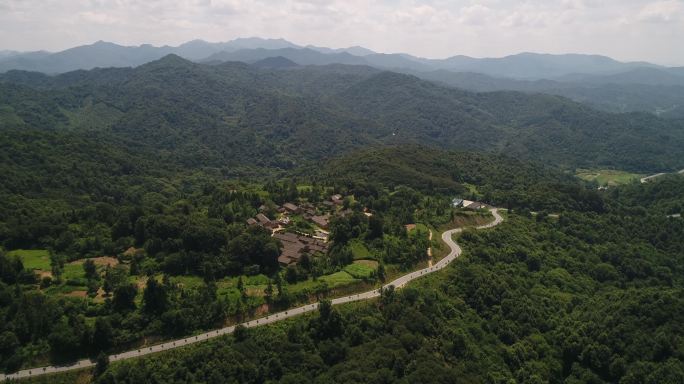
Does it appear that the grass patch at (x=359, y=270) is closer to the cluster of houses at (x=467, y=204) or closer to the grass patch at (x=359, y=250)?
the grass patch at (x=359, y=250)

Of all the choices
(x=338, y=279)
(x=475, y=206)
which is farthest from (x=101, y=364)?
(x=475, y=206)

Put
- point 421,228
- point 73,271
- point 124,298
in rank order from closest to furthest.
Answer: point 124,298 → point 73,271 → point 421,228

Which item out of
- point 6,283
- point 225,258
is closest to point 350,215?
point 225,258

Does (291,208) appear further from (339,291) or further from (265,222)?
(339,291)

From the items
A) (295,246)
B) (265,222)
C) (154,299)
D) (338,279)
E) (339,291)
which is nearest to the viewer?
(154,299)

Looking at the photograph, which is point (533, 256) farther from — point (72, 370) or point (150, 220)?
point (72, 370)

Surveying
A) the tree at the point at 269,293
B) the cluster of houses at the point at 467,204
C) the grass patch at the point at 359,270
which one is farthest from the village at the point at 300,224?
the cluster of houses at the point at 467,204

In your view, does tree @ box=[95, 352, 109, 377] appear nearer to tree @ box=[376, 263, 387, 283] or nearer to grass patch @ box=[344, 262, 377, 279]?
grass patch @ box=[344, 262, 377, 279]

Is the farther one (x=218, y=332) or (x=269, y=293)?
(x=269, y=293)
